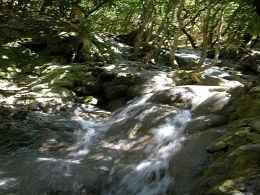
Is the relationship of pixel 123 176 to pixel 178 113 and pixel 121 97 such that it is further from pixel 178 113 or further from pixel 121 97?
pixel 121 97

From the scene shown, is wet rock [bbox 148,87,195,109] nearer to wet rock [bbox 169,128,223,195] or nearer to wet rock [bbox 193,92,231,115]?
wet rock [bbox 193,92,231,115]

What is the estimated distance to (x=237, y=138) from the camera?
214 inches

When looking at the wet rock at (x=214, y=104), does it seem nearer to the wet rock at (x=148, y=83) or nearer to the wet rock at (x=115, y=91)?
the wet rock at (x=148, y=83)

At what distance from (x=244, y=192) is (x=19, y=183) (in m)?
4.04

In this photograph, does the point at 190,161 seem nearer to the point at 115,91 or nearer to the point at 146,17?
the point at 115,91

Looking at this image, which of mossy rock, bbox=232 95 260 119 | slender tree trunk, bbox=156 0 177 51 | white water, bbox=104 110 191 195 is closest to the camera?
white water, bbox=104 110 191 195

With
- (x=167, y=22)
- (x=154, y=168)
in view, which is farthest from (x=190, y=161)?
(x=167, y=22)

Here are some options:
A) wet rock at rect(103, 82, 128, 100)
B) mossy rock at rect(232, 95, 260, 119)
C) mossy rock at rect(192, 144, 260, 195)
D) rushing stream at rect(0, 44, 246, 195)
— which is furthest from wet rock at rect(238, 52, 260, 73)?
mossy rock at rect(192, 144, 260, 195)

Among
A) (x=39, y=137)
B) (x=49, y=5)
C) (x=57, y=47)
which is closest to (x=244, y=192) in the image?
(x=39, y=137)

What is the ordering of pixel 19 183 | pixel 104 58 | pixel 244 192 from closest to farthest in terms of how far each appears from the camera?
pixel 244 192, pixel 19 183, pixel 104 58

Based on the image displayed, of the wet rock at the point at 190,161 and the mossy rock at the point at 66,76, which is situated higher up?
the wet rock at the point at 190,161

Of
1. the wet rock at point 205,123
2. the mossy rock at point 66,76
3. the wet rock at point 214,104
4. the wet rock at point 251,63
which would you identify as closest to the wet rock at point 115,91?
the mossy rock at point 66,76

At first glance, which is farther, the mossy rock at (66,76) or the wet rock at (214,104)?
the mossy rock at (66,76)

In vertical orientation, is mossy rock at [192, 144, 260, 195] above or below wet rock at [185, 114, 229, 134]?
above
